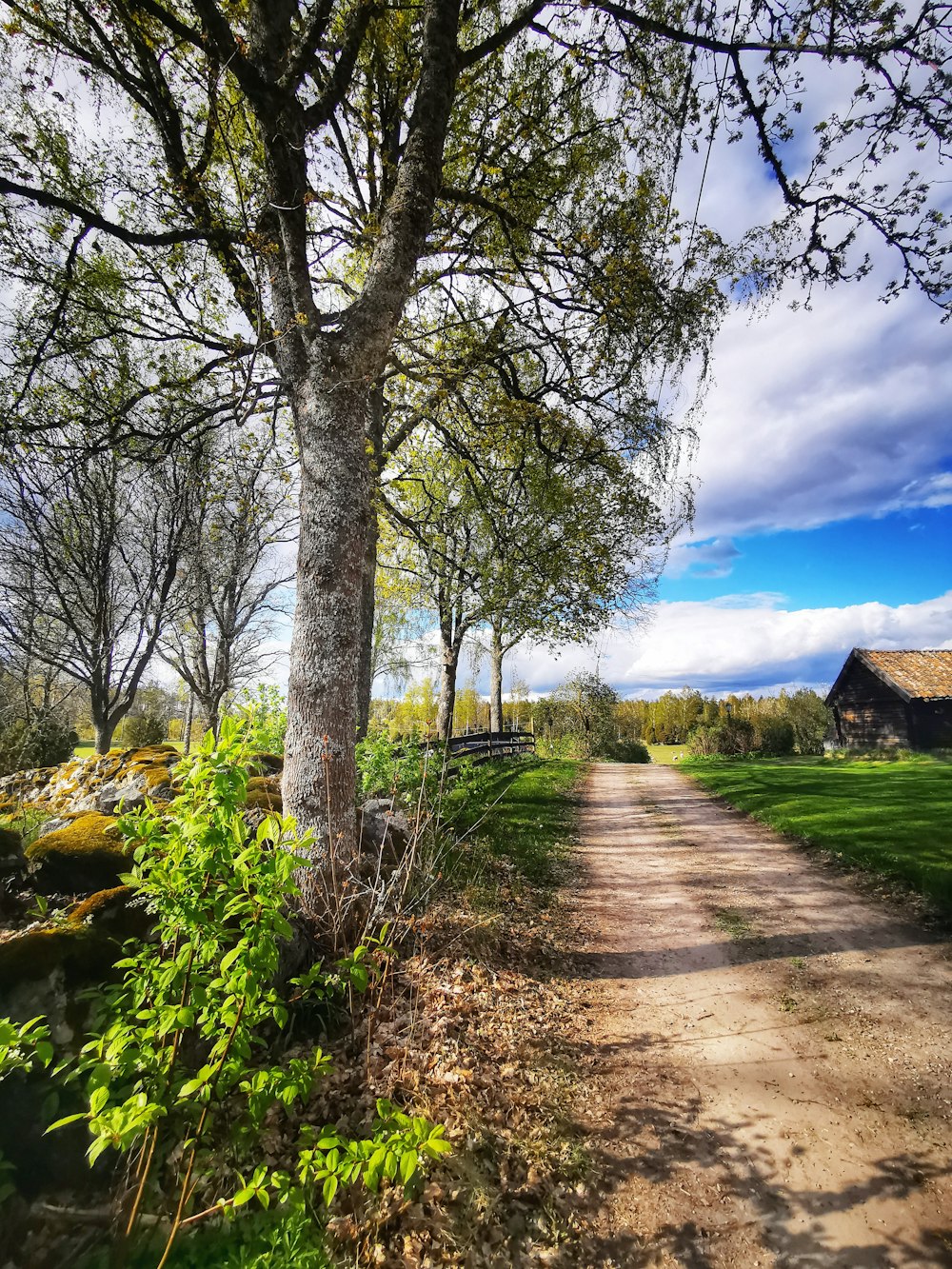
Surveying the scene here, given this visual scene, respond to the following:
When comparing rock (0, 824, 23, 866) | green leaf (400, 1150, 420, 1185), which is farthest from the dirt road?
rock (0, 824, 23, 866)

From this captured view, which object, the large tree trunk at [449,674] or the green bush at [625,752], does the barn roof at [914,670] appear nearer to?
the green bush at [625,752]

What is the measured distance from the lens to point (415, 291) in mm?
7434

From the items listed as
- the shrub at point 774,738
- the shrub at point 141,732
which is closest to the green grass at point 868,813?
the shrub at point 774,738

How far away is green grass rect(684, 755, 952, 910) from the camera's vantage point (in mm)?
6582

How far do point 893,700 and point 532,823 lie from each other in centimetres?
2199

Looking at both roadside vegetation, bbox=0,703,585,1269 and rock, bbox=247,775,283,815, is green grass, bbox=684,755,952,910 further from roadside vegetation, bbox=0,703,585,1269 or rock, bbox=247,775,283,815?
rock, bbox=247,775,283,815

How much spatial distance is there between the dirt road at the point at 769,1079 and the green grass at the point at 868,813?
0.79 m

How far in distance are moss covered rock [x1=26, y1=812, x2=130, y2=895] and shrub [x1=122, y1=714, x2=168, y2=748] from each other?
70.1ft

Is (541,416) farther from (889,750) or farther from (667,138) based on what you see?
(889,750)

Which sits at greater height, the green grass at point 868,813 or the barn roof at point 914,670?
the barn roof at point 914,670

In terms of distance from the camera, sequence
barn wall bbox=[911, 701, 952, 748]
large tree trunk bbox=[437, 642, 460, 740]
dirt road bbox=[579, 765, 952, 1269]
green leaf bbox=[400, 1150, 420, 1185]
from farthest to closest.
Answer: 1. barn wall bbox=[911, 701, 952, 748]
2. large tree trunk bbox=[437, 642, 460, 740]
3. dirt road bbox=[579, 765, 952, 1269]
4. green leaf bbox=[400, 1150, 420, 1185]

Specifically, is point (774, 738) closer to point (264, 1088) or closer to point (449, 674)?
point (449, 674)

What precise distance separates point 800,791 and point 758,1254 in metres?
11.3

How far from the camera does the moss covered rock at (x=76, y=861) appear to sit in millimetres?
3650
